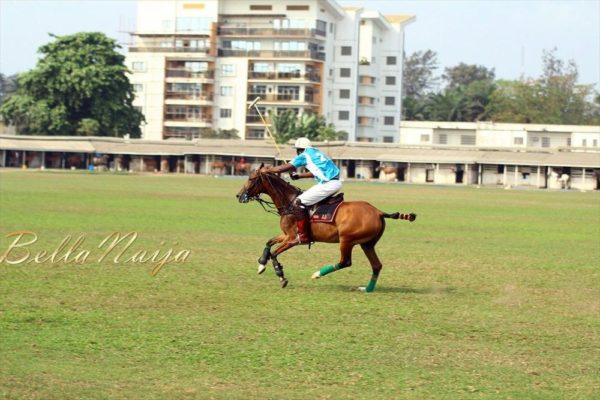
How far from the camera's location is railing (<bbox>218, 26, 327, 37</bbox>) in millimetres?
118938

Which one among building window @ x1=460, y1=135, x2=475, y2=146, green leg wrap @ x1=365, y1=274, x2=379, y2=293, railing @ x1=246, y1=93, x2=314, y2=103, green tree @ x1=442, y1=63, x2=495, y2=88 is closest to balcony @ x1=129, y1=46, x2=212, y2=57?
railing @ x1=246, y1=93, x2=314, y2=103

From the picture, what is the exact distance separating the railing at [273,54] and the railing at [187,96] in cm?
459

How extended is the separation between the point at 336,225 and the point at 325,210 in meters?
0.28

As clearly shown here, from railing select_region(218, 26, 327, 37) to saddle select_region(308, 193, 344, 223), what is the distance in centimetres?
10297

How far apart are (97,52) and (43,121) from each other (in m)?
7.57

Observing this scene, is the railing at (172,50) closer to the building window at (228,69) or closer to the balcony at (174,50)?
the balcony at (174,50)

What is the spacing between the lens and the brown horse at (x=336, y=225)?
16.5m

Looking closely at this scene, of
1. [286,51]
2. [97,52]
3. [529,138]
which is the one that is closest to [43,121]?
[97,52]

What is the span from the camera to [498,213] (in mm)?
43188

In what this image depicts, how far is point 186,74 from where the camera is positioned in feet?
395

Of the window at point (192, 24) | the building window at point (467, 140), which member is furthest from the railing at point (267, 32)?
the building window at point (467, 140)

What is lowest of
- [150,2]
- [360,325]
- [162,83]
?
[360,325]

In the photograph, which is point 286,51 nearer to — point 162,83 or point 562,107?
point 162,83

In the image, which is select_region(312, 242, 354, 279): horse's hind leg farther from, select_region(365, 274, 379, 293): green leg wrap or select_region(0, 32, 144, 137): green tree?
select_region(0, 32, 144, 137): green tree
